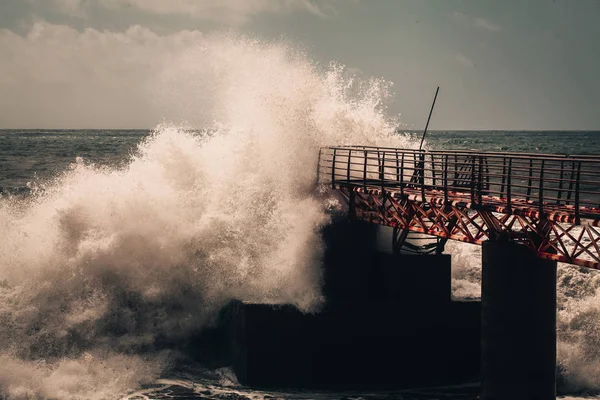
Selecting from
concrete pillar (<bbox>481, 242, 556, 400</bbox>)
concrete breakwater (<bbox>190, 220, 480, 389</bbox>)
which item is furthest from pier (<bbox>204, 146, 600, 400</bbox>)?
concrete pillar (<bbox>481, 242, 556, 400</bbox>)

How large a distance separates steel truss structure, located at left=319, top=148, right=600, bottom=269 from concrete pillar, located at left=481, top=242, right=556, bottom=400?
0.36 m

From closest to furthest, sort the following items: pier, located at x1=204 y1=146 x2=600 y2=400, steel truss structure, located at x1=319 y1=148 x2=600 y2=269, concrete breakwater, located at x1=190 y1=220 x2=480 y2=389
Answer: steel truss structure, located at x1=319 y1=148 x2=600 y2=269
pier, located at x1=204 y1=146 x2=600 y2=400
concrete breakwater, located at x1=190 y1=220 x2=480 y2=389

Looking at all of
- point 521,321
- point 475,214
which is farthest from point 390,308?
point 521,321

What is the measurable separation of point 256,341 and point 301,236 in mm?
2897

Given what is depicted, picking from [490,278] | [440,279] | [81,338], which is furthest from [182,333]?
[490,278]

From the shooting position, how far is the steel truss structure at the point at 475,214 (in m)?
12.0

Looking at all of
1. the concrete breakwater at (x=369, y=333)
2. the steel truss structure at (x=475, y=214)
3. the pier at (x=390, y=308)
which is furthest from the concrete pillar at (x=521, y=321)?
the concrete breakwater at (x=369, y=333)

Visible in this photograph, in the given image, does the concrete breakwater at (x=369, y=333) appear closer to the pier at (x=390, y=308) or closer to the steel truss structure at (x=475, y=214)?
the pier at (x=390, y=308)

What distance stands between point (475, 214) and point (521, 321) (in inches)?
126

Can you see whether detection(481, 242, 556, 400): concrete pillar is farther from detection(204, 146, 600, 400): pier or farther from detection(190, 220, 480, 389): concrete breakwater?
detection(190, 220, 480, 389): concrete breakwater

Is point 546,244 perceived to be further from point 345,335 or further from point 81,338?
point 81,338

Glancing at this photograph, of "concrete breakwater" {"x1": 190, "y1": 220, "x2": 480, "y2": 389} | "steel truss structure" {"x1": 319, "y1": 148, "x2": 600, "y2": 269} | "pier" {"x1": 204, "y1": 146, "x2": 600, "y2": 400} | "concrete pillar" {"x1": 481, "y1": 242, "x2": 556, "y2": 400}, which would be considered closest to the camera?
"steel truss structure" {"x1": 319, "y1": 148, "x2": 600, "y2": 269}

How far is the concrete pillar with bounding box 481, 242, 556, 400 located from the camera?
42.1 ft

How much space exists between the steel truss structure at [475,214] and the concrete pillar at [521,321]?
364 mm
